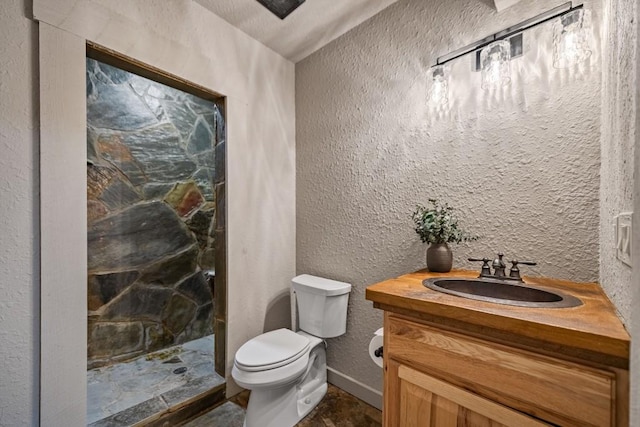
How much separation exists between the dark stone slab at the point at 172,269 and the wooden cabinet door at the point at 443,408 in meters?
2.14

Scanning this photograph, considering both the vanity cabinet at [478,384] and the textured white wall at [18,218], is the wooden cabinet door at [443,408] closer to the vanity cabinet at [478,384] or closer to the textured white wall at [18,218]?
the vanity cabinet at [478,384]

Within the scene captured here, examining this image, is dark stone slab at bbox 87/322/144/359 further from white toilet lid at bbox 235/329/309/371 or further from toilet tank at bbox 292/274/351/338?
toilet tank at bbox 292/274/351/338

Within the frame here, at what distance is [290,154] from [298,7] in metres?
0.94

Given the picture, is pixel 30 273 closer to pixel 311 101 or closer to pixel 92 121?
pixel 92 121

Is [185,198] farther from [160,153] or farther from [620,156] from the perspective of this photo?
[620,156]

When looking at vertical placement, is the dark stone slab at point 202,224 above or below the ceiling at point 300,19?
below

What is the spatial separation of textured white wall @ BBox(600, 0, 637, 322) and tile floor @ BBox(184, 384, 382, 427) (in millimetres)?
1346

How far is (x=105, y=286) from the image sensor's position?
6.70ft

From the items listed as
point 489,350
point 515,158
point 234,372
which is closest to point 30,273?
point 234,372

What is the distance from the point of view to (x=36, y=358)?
1.10 m

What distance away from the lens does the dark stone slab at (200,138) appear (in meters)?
2.57

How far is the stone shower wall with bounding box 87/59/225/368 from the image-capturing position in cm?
202

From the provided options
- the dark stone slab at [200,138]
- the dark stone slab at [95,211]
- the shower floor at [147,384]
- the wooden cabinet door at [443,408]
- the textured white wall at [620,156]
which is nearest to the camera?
the textured white wall at [620,156]

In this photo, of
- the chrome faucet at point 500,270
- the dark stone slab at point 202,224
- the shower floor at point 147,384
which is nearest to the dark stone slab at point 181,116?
the dark stone slab at point 202,224
